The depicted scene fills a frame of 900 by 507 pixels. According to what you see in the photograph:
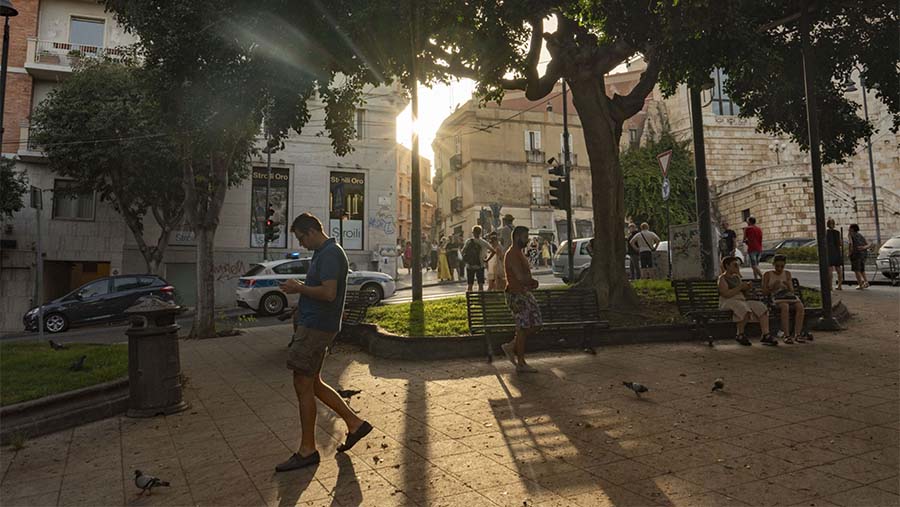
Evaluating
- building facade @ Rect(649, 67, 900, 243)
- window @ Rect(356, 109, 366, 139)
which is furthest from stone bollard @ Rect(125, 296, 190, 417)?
building facade @ Rect(649, 67, 900, 243)

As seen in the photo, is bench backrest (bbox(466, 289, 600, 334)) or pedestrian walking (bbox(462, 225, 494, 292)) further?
pedestrian walking (bbox(462, 225, 494, 292))

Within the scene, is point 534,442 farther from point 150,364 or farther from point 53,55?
point 53,55

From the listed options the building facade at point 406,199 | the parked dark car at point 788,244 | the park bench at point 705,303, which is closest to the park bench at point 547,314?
the park bench at point 705,303

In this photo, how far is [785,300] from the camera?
25.2 feet

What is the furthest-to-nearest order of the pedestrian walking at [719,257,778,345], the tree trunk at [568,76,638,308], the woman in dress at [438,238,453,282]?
the woman in dress at [438,238,453,282], the tree trunk at [568,76,638,308], the pedestrian walking at [719,257,778,345]

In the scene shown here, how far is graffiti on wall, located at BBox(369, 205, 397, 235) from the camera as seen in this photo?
28.0 meters

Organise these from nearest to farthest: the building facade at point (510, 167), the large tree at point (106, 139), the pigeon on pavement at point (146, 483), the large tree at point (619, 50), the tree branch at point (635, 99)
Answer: the pigeon on pavement at point (146, 483) → the large tree at point (619, 50) → the tree branch at point (635, 99) → the large tree at point (106, 139) → the building facade at point (510, 167)

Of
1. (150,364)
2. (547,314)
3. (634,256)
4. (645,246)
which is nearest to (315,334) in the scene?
(150,364)

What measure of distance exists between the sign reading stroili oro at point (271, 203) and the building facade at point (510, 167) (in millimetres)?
19297

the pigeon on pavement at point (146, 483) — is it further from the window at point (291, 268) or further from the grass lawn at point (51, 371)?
the window at point (291, 268)

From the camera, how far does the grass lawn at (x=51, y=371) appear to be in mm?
5656

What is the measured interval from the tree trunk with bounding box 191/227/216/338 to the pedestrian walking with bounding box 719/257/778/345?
978cm

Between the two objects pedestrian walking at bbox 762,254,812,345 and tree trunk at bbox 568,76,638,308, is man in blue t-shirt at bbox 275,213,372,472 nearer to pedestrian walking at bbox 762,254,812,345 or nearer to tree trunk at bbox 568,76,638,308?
pedestrian walking at bbox 762,254,812,345

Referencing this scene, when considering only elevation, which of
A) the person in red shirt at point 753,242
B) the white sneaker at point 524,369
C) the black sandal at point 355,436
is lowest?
the black sandal at point 355,436
